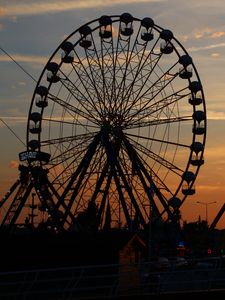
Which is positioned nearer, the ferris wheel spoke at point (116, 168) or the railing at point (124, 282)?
the railing at point (124, 282)

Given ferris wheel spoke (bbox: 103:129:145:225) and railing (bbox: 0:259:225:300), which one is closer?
railing (bbox: 0:259:225:300)

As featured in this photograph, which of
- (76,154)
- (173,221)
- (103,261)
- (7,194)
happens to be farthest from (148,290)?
(7,194)

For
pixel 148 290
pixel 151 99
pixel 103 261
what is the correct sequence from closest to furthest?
pixel 148 290 → pixel 103 261 → pixel 151 99

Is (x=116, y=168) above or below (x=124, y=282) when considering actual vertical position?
above

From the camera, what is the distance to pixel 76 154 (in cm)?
5216

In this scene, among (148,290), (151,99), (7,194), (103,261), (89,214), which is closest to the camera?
(148,290)

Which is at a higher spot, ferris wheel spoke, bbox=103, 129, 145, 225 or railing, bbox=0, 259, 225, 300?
ferris wheel spoke, bbox=103, 129, 145, 225

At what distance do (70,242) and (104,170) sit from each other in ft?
61.7

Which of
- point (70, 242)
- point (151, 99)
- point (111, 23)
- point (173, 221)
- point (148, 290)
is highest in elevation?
point (111, 23)

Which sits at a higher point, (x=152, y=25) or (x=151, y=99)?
(x=152, y=25)

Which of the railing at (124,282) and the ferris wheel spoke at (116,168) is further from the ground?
the ferris wheel spoke at (116,168)

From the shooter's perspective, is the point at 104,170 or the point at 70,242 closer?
the point at 70,242

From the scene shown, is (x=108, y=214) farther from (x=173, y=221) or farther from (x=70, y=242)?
(x=70, y=242)

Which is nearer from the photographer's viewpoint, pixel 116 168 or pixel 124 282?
pixel 124 282
